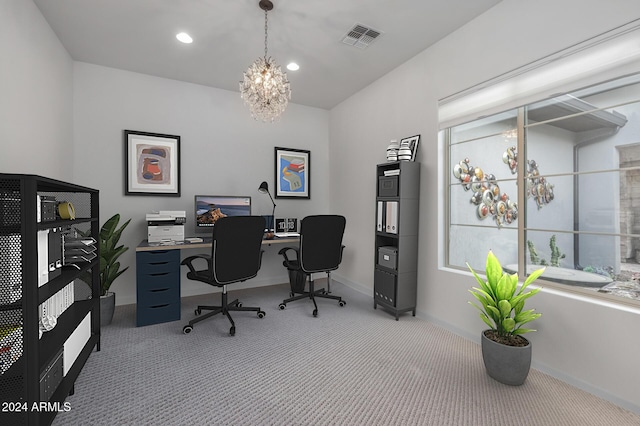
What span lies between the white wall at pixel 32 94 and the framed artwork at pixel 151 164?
60 centimetres

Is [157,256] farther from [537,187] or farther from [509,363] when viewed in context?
[537,187]

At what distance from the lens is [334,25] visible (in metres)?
2.72

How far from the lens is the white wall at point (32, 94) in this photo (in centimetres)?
207

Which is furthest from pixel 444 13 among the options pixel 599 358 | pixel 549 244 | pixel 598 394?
pixel 598 394

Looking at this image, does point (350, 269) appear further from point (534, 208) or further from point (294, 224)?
point (534, 208)

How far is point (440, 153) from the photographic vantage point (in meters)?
3.08

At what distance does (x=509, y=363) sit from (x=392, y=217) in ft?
5.40

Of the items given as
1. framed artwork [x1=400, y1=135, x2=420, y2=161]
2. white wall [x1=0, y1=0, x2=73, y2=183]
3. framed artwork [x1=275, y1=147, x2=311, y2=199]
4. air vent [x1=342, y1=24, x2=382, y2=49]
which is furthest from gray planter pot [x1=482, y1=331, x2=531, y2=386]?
white wall [x1=0, y1=0, x2=73, y2=183]

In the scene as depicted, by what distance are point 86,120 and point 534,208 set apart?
4832 millimetres

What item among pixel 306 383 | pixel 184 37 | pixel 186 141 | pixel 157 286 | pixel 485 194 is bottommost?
pixel 306 383

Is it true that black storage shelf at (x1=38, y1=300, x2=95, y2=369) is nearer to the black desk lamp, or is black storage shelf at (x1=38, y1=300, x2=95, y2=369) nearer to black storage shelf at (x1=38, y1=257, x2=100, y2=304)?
black storage shelf at (x1=38, y1=257, x2=100, y2=304)

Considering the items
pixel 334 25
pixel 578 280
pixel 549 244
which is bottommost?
pixel 578 280

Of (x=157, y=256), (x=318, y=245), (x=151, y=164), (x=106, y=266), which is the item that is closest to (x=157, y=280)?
(x=157, y=256)

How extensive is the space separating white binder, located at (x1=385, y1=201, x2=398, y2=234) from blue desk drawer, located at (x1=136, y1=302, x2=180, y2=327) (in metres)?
2.44
